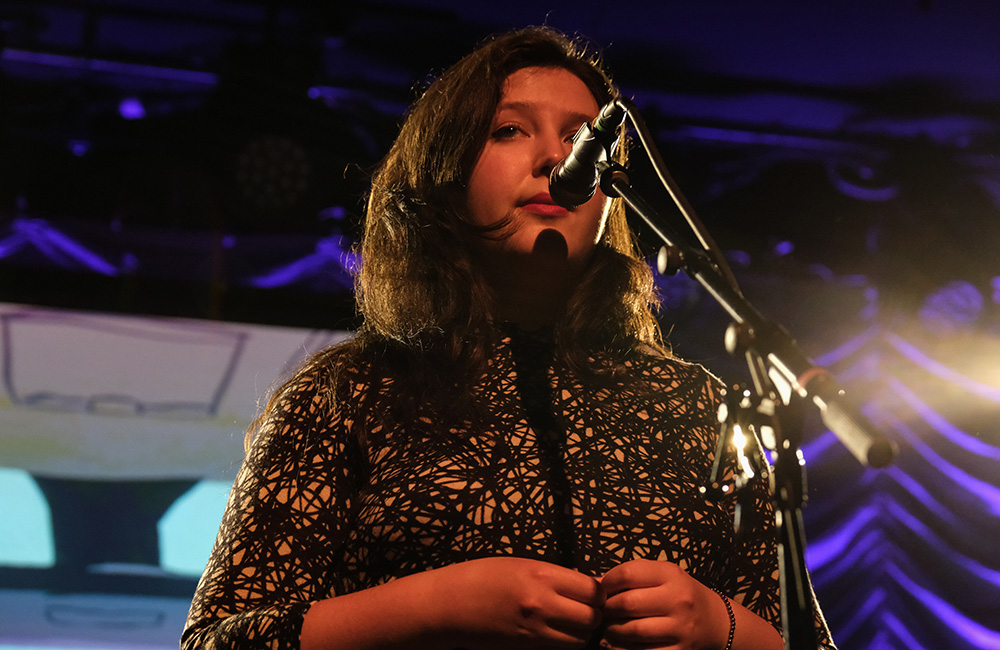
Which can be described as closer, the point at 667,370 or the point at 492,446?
the point at 492,446

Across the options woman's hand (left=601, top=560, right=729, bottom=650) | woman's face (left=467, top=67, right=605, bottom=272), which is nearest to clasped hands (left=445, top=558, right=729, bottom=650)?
woman's hand (left=601, top=560, right=729, bottom=650)

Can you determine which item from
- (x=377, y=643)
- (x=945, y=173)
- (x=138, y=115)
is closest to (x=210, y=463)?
(x=138, y=115)

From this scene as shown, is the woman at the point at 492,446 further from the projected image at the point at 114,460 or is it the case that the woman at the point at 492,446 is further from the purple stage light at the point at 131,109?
the purple stage light at the point at 131,109

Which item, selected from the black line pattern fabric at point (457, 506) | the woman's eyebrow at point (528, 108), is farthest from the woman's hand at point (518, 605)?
the woman's eyebrow at point (528, 108)

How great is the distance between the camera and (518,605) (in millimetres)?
907

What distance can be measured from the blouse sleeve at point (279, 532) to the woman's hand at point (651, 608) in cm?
36

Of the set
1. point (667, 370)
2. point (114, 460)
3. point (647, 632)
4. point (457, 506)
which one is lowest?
point (647, 632)

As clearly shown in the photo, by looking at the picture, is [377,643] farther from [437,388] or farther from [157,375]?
[157,375]

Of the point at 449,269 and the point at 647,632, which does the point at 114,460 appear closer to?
the point at 449,269

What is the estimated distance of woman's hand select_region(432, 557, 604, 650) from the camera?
2.97 feet

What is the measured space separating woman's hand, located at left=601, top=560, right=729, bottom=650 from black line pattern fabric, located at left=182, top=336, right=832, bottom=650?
0.41ft

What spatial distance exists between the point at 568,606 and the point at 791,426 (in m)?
0.33

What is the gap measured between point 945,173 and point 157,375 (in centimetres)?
384

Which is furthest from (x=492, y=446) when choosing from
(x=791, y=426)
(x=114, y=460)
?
(x=114, y=460)
